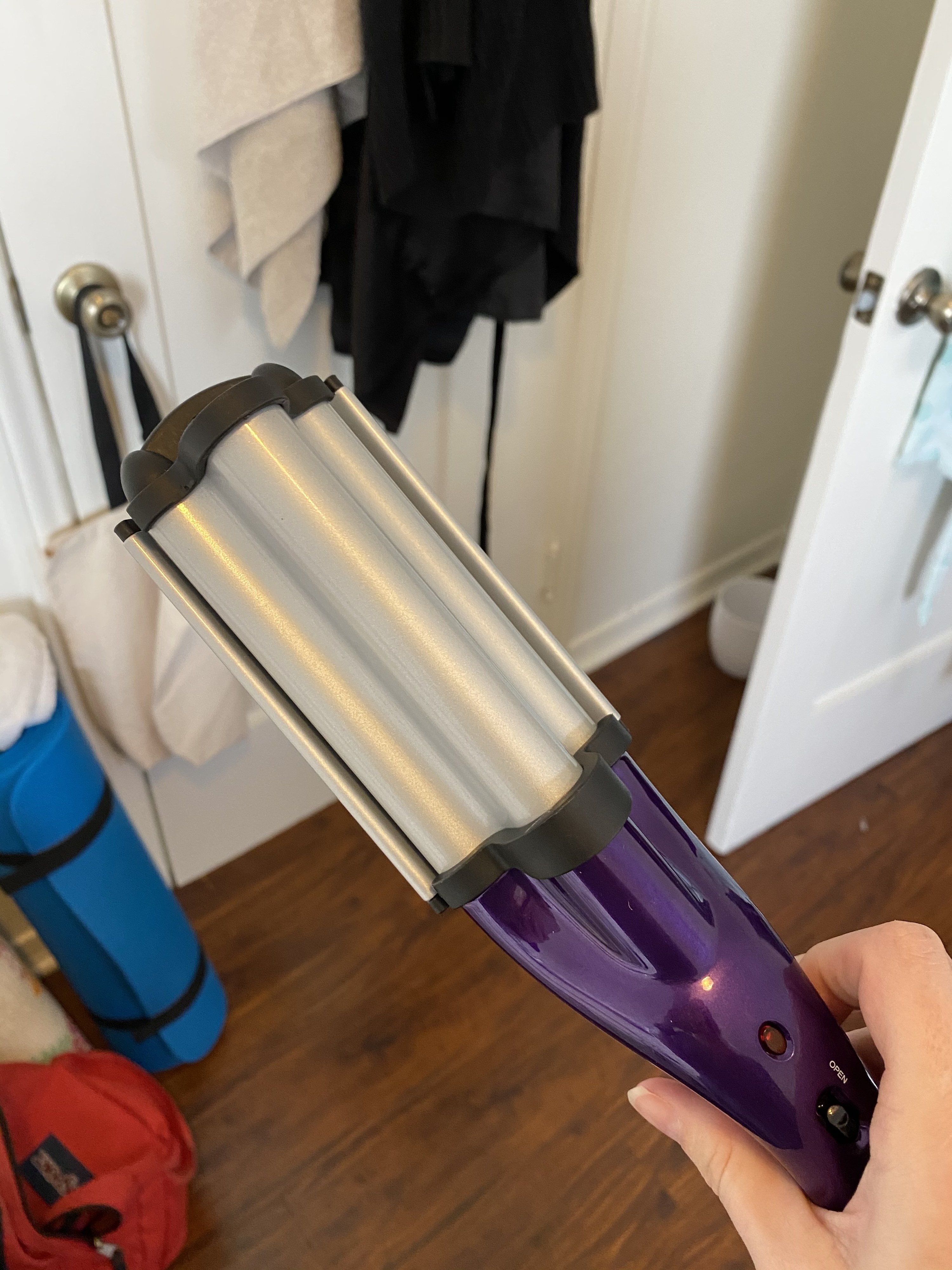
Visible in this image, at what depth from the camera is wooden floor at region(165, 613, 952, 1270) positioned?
1185 millimetres

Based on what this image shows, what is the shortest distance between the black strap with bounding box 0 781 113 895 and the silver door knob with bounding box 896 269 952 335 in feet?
3.38

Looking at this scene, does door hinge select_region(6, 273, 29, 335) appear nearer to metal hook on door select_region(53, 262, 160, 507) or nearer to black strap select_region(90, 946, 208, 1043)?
metal hook on door select_region(53, 262, 160, 507)

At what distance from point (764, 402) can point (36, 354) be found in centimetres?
131

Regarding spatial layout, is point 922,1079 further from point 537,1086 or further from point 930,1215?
point 537,1086

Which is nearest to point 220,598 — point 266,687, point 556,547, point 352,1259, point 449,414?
point 266,687

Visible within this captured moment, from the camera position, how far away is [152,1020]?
48.2 inches

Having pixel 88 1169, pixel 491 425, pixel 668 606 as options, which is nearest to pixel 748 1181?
pixel 88 1169

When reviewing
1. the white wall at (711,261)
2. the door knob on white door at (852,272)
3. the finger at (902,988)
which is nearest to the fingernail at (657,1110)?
the finger at (902,988)

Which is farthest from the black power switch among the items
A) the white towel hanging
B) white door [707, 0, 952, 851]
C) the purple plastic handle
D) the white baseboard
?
the white baseboard

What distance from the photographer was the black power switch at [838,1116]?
1.79ft

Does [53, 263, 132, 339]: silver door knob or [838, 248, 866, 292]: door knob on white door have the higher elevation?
[53, 263, 132, 339]: silver door knob

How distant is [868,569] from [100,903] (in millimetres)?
1061

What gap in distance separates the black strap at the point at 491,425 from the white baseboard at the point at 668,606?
1.54 ft

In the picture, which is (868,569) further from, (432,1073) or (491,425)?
(432,1073)
